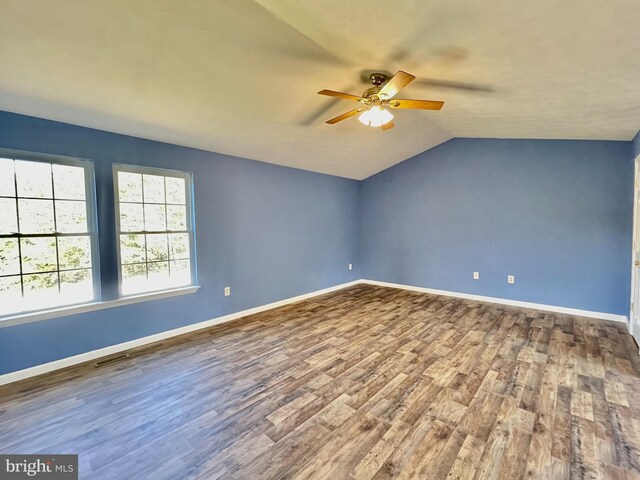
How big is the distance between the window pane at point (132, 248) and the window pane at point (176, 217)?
363 mm

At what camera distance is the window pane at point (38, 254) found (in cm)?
261

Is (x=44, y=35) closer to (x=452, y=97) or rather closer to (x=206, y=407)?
(x=206, y=407)

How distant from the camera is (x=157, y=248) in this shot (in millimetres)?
3447

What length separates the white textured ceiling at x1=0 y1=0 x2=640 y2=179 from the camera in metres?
1.67

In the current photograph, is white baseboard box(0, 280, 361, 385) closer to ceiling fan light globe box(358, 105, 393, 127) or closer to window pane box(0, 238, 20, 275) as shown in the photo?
window pane box(0, 238, 20, 275)

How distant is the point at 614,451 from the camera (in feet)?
5.71

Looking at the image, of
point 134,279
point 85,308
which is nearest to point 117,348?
point 85,308

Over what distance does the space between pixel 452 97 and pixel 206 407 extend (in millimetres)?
3696

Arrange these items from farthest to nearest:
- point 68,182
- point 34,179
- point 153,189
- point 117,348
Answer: point 153,189 → point 117,348 → point 68,182 → point 34,179

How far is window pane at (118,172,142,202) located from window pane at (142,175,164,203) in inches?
2.5

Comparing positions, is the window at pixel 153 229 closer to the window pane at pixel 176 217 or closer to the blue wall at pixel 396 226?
the window pane at pixel 176 217

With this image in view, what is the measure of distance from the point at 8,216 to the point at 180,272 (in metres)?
1.60

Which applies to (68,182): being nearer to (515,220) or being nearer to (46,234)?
(46,234)

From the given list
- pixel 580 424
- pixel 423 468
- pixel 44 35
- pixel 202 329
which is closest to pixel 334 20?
pixel 44 35
